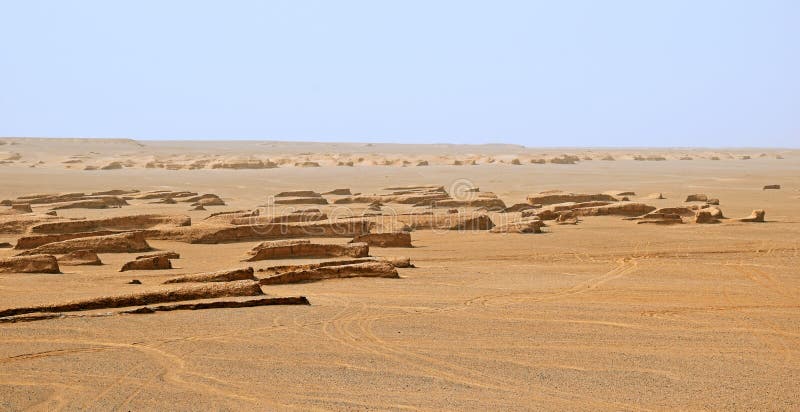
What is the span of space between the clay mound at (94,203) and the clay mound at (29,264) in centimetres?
1081

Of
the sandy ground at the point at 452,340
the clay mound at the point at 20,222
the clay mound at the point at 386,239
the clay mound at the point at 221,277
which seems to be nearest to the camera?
the sandy ground at the point at 452,340

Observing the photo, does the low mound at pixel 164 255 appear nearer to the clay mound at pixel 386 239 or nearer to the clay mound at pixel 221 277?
the clay mound at pixel 221 277

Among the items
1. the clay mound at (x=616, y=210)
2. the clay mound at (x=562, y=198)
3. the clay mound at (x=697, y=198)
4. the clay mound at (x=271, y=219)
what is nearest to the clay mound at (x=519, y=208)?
the clay mound at (x=562, y=198)

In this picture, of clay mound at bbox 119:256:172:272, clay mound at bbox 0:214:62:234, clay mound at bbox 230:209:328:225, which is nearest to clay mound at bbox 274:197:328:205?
clay mound at bbox 230:209:328:225

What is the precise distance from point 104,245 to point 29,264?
2.42 metres

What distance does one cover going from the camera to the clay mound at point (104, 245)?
1143 cm

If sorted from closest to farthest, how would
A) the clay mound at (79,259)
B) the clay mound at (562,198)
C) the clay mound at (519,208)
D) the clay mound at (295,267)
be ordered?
the clay mound at (295,267)
the clay mound at (79,259)
the clay mound at (519,208)
the clay mound at (562,198)

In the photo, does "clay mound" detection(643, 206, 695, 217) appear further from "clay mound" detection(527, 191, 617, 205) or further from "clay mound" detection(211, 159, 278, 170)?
"clay mound" detection(211, 159, 278, 170)

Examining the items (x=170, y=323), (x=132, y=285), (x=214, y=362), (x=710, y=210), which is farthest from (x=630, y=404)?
(x=710, y=210)

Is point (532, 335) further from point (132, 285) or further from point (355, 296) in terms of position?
point (132, 285)

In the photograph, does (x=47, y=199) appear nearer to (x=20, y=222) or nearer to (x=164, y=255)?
(x=20, y=222)

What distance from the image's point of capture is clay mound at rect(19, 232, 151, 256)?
11.4m

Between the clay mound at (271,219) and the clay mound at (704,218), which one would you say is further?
the clay mound at (704,218)

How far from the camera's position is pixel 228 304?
24.7 feet
